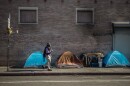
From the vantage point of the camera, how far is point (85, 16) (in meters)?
27.2

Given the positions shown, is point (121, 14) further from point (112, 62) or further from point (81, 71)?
point (81, 71)

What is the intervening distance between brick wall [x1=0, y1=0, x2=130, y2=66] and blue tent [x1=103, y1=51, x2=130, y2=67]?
1458mm

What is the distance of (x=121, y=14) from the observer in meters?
27.2

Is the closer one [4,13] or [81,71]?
[81,71]

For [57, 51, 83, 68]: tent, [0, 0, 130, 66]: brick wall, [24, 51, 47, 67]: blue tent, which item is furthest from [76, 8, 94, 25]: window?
[24, 51, 47, 67]: blue tent

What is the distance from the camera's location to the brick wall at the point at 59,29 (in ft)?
87.0

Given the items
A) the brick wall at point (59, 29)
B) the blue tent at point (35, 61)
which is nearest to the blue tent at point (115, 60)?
the brick wall at point (59, 29)

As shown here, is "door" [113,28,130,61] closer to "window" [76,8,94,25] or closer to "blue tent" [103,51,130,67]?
"blue tent" [103,51,130,67]

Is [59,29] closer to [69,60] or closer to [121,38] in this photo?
[69,60]

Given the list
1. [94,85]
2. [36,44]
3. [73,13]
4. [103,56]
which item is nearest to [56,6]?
[73,13]

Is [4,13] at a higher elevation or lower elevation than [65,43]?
higher

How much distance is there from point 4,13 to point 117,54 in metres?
8.02

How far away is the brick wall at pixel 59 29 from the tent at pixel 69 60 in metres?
1.07

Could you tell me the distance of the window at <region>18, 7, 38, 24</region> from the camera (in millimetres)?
26594
